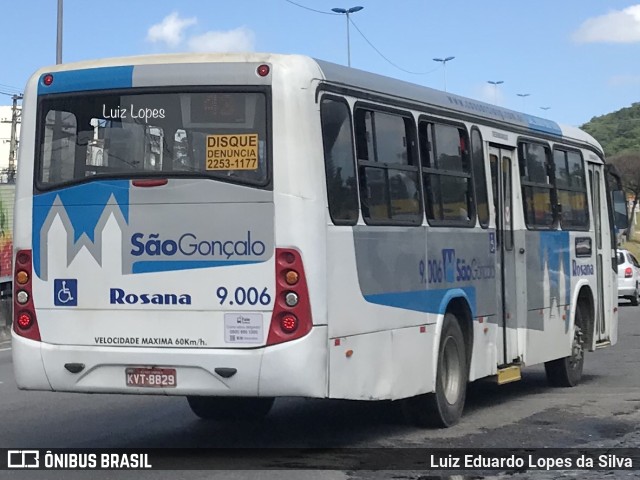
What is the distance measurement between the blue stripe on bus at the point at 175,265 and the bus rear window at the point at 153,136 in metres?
0.61

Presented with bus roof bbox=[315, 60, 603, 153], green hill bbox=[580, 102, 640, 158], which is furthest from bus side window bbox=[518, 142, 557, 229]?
green hill bbox=[580, 102, 640, 158]

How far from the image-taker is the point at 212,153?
29.0ft

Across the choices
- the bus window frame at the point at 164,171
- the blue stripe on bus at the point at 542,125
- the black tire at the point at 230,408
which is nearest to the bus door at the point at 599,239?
the blue stripe on bus at the point at 542,125

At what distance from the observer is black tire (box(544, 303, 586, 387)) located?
47.5ft

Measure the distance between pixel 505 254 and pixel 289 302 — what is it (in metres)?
4.61

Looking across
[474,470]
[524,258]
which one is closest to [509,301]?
[524,258]

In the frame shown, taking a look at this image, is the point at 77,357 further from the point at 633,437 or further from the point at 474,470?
the point at 633,437

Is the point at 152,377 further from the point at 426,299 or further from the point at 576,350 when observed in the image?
the point at 576,350

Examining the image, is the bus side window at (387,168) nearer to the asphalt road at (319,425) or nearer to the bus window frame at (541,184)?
the asphalt road at (319,425)

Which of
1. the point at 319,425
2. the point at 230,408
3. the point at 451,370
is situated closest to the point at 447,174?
the point at 451,370

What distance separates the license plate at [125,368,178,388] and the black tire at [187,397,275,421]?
2.44m

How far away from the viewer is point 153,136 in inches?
356

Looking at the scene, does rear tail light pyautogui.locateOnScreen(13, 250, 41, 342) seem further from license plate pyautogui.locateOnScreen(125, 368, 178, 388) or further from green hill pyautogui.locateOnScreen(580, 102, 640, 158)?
green hill pyautogui.locateOnScreen(580, 102, 640, 158)

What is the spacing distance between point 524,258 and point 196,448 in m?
4.84
